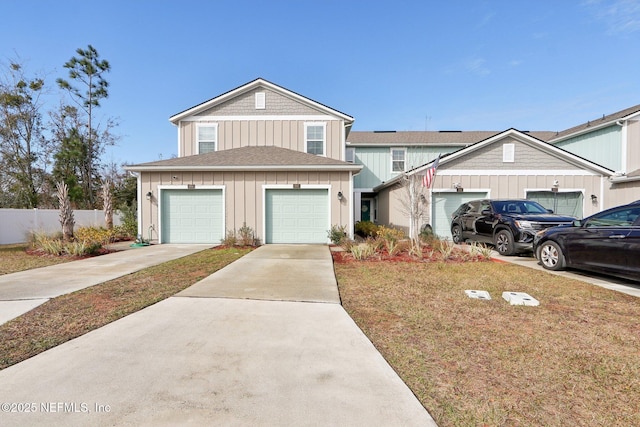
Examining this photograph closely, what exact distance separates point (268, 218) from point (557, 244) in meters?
9.07

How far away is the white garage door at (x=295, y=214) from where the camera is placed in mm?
11531

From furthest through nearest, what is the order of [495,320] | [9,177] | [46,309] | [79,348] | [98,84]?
[98,84] → [9,177] → [46,309] → [495,320] → [79,348]

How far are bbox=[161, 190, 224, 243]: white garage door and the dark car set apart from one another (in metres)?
10.8

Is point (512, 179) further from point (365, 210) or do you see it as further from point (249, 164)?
point (249, 164)

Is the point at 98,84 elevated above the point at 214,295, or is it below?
above

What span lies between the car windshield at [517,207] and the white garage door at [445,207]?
2968 mm

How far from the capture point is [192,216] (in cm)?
1177

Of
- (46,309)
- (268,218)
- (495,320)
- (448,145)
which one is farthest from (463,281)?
(448,145)

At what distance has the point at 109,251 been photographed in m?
9.67

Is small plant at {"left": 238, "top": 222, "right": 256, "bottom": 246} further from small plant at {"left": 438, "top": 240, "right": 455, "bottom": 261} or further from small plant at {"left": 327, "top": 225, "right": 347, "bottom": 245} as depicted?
small plant at {"left": 438, "top": 240, "right": 455, "bottom": 261}

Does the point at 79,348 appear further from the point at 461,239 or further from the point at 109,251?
the point at 461,239

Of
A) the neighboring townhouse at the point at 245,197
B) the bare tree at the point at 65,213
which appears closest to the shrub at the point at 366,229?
the neighboring townhouse at the point at 245,197

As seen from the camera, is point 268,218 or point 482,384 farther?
point 268,218

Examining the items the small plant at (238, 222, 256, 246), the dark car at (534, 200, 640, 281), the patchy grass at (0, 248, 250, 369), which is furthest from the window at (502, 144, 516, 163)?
the patchy grass at (0, 248, 250, 369)
